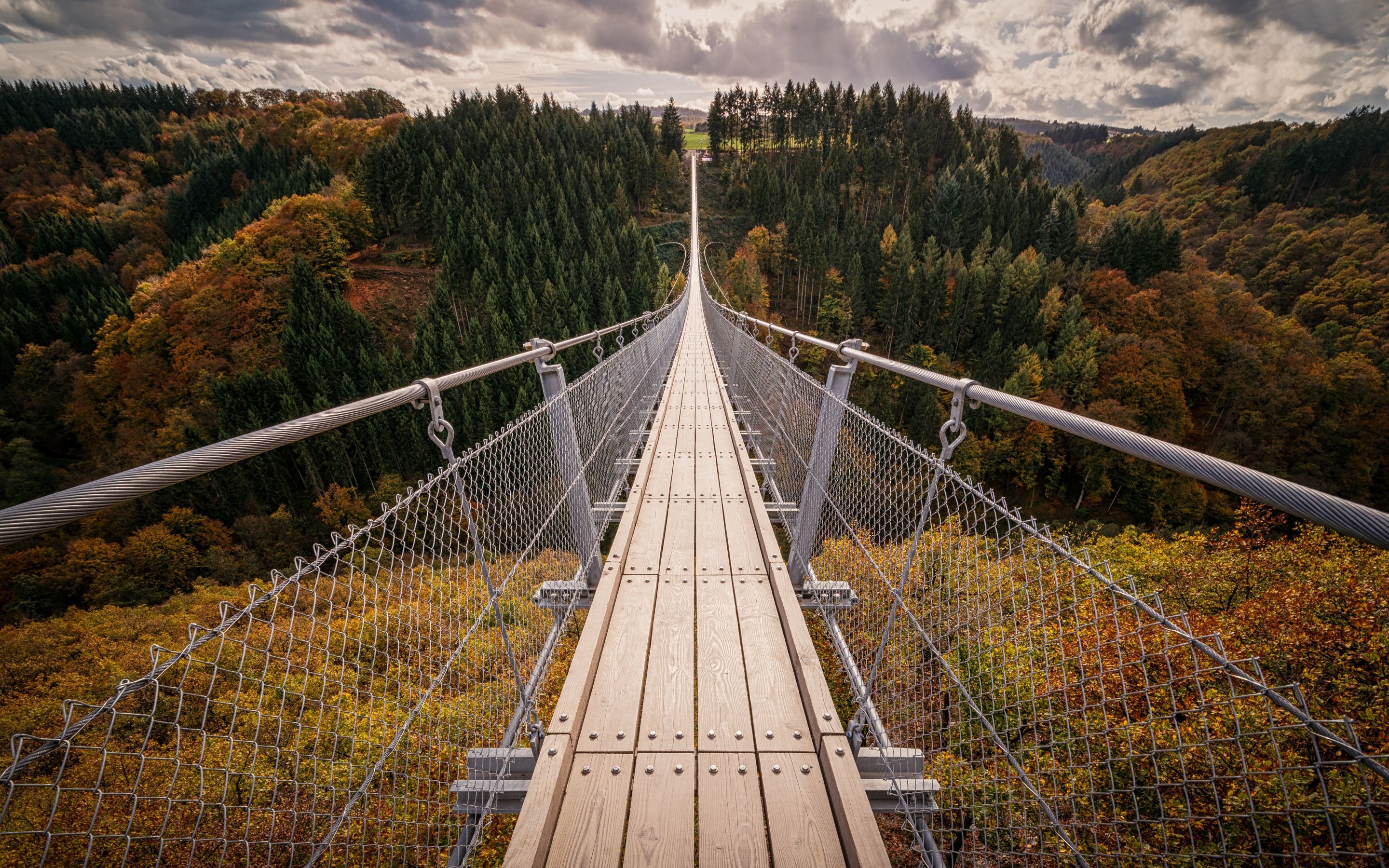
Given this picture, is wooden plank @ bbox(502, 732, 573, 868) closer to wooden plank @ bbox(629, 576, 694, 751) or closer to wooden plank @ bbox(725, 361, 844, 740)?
wooden plank @ bbox(629, 576, 694, 751)

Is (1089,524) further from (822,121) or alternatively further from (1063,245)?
(822,121)

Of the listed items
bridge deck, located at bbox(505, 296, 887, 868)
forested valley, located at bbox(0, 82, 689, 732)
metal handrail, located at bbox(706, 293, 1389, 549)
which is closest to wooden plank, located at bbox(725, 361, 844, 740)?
bridge deck, located at bbox(505, 296, 887, 868)

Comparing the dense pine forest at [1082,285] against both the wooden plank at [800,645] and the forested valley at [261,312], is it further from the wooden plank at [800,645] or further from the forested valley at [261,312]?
the wooden plank at [800,645]

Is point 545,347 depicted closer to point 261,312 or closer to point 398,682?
point 398,682

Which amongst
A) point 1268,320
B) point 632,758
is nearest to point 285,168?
point 632,758

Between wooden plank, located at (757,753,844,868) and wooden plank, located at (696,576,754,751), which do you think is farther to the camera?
wooden plank, located at (696,576,754,751)

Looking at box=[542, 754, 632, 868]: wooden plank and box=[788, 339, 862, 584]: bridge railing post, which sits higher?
box=[788, 339, 862, 584]: bridge railing post
